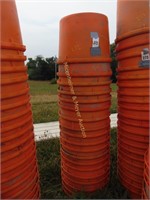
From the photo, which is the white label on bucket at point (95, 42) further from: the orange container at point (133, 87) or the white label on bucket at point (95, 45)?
the orange container at point (133, 87)

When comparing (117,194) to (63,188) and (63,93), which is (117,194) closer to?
(63,188)

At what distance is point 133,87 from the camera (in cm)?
222

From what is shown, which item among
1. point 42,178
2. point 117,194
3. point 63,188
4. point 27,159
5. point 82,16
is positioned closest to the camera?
point 27,159

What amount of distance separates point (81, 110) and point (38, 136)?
2.58 m

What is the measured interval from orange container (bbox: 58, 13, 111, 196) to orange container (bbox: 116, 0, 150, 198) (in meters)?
0.14

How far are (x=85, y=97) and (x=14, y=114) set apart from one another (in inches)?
29.5

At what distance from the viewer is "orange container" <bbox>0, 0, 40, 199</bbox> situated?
5.67 feet

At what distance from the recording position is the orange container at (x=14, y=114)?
173 cm

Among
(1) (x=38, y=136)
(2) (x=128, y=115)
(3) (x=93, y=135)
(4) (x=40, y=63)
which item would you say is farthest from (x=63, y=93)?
(4) (x=40, y=63)

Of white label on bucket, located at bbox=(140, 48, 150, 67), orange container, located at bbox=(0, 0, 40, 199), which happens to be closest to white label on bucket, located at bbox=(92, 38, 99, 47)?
white label on bucket, located at bbox=(140, 48, 150, 67)

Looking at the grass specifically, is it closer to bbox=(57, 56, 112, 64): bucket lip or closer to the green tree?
bbox=(57, 56, 112, 64): bucket lip

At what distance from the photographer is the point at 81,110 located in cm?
233

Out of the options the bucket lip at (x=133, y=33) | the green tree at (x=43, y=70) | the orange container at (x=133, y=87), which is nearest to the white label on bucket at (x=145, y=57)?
the orange container at (x=133, y=87)

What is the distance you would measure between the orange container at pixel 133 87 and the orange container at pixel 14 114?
940mm
